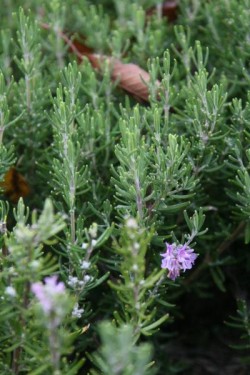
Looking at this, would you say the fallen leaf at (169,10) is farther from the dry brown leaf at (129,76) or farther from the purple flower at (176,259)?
the purple flower at (176,259)

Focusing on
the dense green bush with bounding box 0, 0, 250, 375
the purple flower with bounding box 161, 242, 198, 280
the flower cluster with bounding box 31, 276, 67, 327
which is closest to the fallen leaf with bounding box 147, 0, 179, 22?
the dense green bush with bounding box 0, 0, 250, 375

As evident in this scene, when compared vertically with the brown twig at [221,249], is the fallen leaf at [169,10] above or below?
above

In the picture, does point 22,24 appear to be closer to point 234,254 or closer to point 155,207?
point 155,207

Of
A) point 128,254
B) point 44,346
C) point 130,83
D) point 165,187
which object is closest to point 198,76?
point 165,187

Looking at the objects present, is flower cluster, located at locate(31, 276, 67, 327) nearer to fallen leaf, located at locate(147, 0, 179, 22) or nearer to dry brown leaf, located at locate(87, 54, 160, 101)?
dry brown leaf, located at locate(87, 54, 160, 101)

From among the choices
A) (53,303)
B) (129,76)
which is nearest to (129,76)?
(129,76)

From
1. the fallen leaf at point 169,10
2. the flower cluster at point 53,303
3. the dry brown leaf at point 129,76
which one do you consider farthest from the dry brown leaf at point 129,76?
the flower cluster at point 53,303
